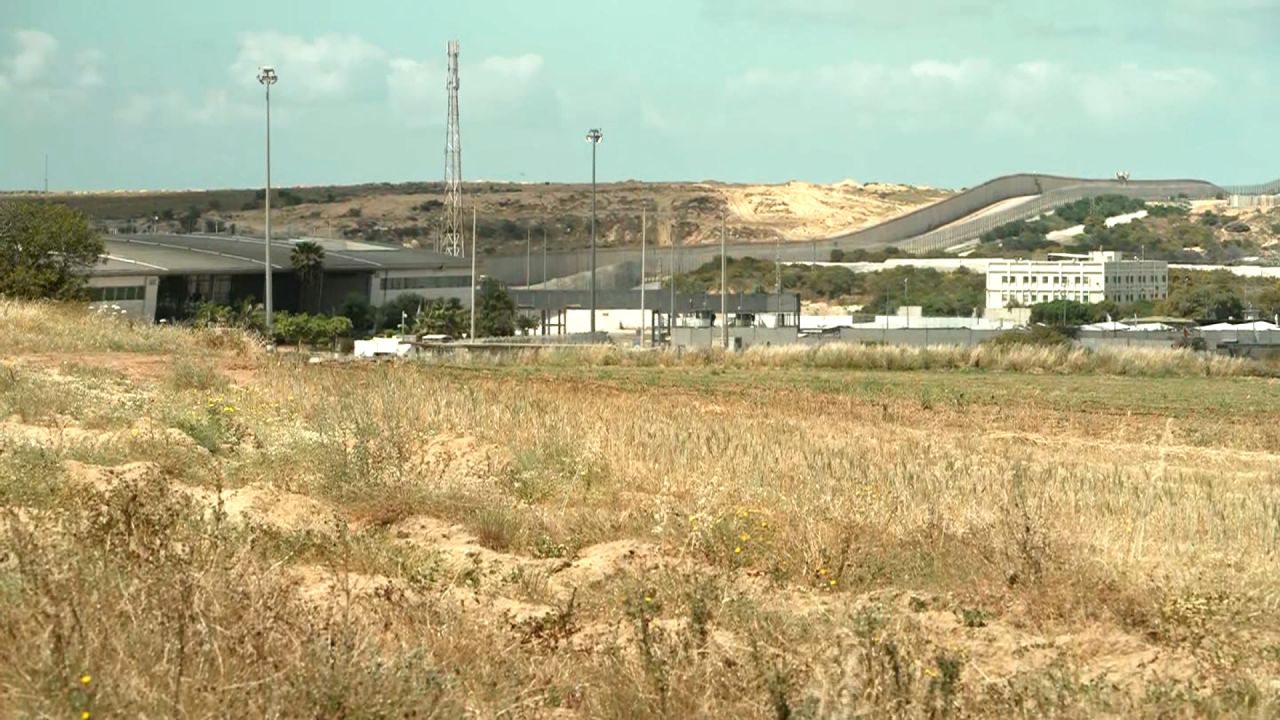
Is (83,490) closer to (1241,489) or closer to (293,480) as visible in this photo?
(293,480)

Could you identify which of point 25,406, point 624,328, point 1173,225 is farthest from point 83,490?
point 1173,225

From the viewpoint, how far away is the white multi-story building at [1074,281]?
372 ft

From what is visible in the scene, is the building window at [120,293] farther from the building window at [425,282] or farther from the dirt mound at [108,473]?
the dirt mound at [108,473]

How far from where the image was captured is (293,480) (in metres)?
15.3

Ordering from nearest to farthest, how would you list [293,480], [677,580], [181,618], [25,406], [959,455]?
[181,618] → [677,580] → [293,480] → [25,406] → [959,455]

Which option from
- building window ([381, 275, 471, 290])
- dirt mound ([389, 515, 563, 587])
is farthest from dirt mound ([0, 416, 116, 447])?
building window ([381, 275, 471, 290])

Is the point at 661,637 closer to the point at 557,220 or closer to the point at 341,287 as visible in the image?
the point at 341,287

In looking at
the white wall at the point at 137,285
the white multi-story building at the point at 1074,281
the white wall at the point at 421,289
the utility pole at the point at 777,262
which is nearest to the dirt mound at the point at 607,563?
the white wall at the point at 137,285

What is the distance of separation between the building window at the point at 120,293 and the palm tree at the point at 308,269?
14218mm

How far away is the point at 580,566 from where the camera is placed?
487 inches

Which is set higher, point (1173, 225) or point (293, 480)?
point (1173, 225)

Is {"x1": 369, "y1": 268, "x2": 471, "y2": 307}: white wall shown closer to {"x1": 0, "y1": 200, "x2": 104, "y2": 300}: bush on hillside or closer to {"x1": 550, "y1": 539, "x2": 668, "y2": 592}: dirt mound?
{"x1": 0, "y1": 200, "x2": 104, "y2": 300}: bush on hillside

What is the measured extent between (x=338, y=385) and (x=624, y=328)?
7757 centimetres

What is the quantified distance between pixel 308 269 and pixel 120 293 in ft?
54.9
